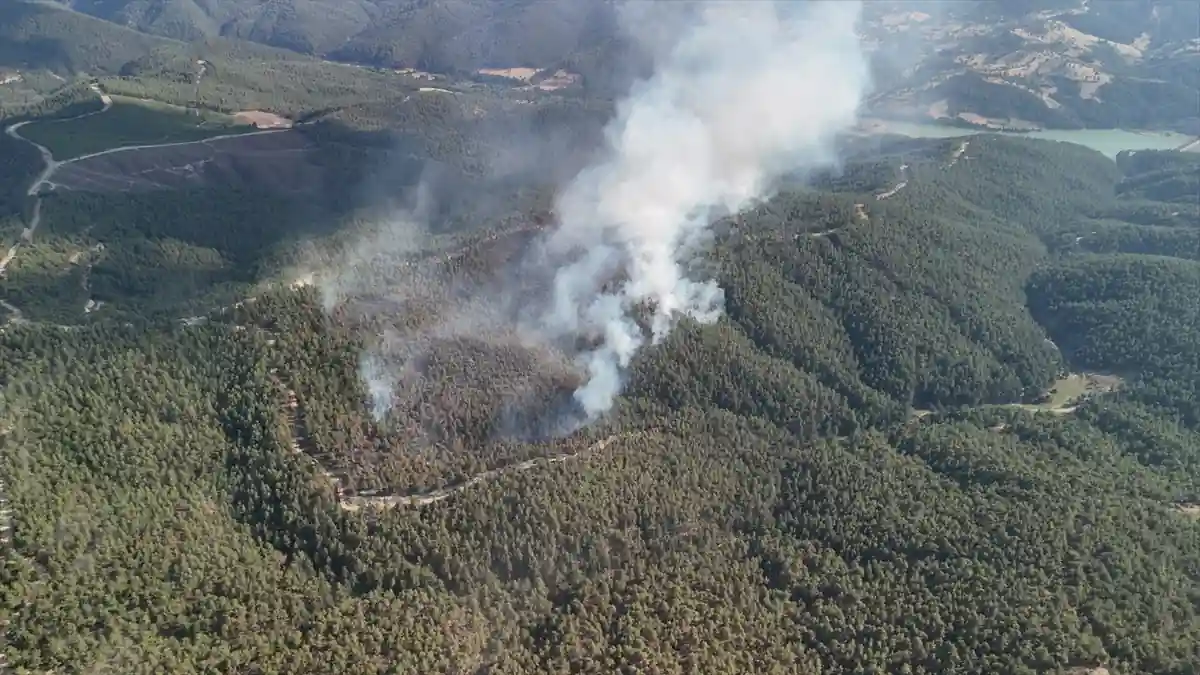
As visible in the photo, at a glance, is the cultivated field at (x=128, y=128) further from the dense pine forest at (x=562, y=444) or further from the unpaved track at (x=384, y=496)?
the unpaved track at (x=384, y=496)

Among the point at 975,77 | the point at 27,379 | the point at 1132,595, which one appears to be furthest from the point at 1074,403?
the point at 975,77

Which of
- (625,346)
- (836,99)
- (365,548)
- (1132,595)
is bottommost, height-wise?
(1132,595)

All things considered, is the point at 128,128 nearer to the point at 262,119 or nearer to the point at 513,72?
the point at 262,119

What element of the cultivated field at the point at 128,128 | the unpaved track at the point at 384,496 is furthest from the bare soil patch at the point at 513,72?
the unpaved track at the point at 384,496

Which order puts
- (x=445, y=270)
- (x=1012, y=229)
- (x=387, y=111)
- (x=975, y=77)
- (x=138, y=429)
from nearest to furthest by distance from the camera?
(x=138, y=429) < (x=445, y=270) < (x=1012, y=229) < (x=387, y=111) < (x=975, y=77)

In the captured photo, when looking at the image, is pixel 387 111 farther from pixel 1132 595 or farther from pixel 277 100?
pixel 1132 595

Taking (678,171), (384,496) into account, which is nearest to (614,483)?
(384,496)
